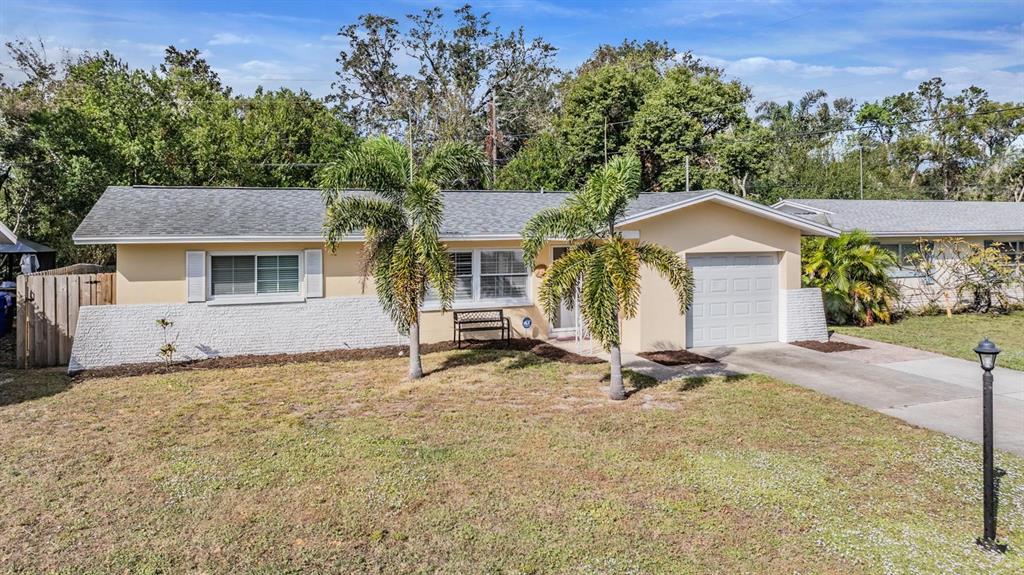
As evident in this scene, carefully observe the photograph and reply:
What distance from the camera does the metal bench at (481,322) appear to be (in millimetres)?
→ 13547

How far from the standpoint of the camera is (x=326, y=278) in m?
13.0

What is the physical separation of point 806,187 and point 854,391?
1216 inches

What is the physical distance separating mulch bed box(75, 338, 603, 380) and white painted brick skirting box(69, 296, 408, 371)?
0.20 m

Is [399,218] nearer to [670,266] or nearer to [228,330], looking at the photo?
[670,266]

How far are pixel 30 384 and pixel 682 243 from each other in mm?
12162

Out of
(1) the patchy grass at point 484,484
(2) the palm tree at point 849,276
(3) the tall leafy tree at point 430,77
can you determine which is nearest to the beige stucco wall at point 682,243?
(2) the palm tree at point 849,276

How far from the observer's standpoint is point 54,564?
4562 mm

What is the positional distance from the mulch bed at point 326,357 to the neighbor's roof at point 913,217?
35.2 ft

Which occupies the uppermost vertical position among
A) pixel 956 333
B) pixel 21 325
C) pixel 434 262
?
pixel 434 262

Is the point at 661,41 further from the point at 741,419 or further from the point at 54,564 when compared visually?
the point at 54,564

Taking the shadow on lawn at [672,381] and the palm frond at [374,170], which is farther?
the palm frond at [374,170]

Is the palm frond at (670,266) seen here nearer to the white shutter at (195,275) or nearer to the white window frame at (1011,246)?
the white shutter at (195,275)

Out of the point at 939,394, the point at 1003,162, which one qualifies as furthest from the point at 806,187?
the point at 939,394

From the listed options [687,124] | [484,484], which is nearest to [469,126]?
[687,124]
